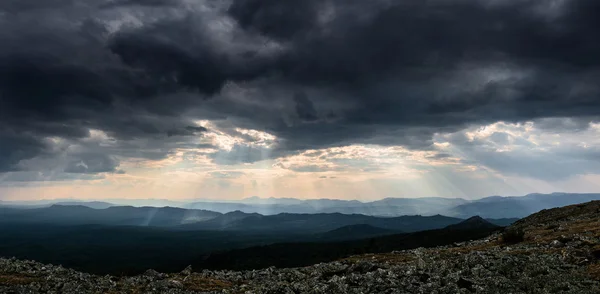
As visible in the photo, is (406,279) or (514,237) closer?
(406,279)

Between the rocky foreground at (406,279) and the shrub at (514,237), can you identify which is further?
the shrub at (514,237)

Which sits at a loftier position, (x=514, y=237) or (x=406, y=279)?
(x=514, y=237)

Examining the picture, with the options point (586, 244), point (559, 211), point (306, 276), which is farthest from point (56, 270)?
point (559, 211)

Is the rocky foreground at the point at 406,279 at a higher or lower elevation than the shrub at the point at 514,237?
lower

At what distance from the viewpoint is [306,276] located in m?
39.8

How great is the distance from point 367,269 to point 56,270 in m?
31.1

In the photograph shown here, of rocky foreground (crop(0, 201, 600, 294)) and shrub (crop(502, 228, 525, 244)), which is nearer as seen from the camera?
rocky foreground (crop(0, 201, 600, 294))

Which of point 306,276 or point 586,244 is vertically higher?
point 586,244

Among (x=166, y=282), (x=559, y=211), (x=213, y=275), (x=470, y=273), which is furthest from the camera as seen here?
(x=559, y=211)

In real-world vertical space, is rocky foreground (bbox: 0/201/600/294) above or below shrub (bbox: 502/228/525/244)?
below

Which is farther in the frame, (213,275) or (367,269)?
(213,275)

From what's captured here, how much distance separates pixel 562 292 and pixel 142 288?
3193 cm

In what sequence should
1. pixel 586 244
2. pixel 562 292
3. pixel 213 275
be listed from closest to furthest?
pixel 562 292
pixel 586 244
pixel 213 275

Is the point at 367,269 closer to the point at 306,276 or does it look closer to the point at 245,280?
the point at 306,276
